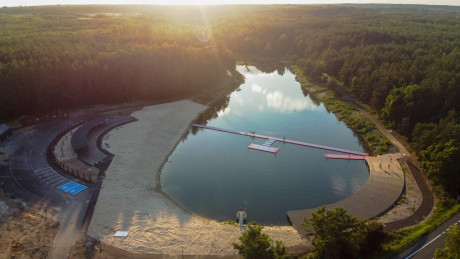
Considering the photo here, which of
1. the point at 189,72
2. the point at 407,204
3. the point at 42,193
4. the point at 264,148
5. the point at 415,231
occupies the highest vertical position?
the point at 189,72

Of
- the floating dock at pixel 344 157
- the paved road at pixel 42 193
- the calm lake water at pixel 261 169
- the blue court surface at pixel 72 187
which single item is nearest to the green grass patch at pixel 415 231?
the calm lake water at pixel 261 169

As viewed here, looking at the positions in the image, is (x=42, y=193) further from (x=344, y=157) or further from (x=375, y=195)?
(x=344, y=157)

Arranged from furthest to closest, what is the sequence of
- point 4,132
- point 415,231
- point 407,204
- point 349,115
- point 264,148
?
point 349,115 < point 264,148 < point 4,132 < point 407,204 < point 415,231

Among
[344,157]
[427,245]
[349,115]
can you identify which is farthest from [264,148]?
[427,245]

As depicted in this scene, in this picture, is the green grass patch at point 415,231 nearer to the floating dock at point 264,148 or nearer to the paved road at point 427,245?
the paved road at point 427,245

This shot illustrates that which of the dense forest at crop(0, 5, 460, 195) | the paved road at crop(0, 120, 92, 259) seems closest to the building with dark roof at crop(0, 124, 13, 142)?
the paved road at crop(0, 120, 92, 259)

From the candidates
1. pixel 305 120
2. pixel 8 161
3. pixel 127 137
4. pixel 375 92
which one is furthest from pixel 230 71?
pixel 8 161

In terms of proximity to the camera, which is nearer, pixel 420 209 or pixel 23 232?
pixel 23 232

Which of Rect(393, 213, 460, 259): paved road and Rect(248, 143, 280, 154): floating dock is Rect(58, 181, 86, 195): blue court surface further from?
Rect(393, 213, 460, 259): paved road
